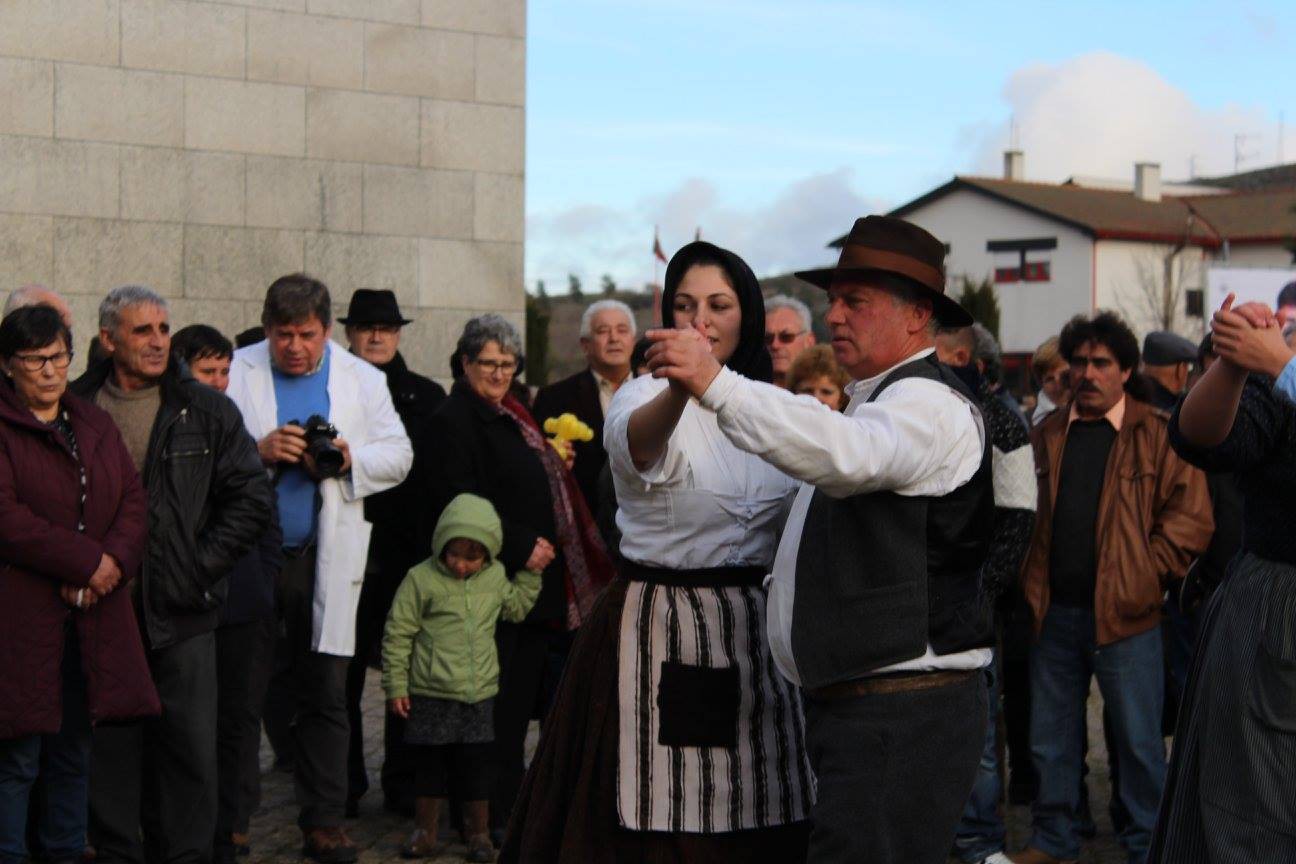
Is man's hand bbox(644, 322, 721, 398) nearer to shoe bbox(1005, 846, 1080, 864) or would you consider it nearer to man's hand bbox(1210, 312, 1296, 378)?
man's hand bbox(1210, 312, 1296, 378)

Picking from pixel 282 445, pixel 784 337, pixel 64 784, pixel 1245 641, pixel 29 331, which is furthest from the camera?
pixel 784 337

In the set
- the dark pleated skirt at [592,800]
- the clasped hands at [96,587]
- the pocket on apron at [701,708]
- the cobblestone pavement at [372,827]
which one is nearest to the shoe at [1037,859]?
the cobblestone pavement at [372,827]

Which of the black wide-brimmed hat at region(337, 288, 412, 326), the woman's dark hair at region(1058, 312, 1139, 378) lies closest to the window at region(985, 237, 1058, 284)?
the black wide-brimmed hat at region(337, 288, 412, 326)

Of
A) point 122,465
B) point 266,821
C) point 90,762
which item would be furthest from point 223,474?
point 266,821

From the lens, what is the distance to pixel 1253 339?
434cm

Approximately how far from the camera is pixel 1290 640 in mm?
4426

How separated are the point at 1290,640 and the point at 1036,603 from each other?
2.60 m

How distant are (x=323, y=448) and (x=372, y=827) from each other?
1878 mm

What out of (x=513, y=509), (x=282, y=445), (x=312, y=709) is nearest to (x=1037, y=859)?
(x=513, y=509)

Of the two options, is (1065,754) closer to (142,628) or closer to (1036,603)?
(1036,603)

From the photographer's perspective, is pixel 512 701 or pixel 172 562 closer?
pixel 172 562

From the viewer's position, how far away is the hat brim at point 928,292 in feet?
13.1

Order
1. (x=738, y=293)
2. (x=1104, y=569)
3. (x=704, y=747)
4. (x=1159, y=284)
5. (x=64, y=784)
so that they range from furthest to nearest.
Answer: (x=1159, y=284) < (x=1104, y=569) < (x=64, y=784) < (x=738, y=293) < (x=704, y=747)

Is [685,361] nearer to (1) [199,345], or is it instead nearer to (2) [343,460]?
(2) [343,460]
